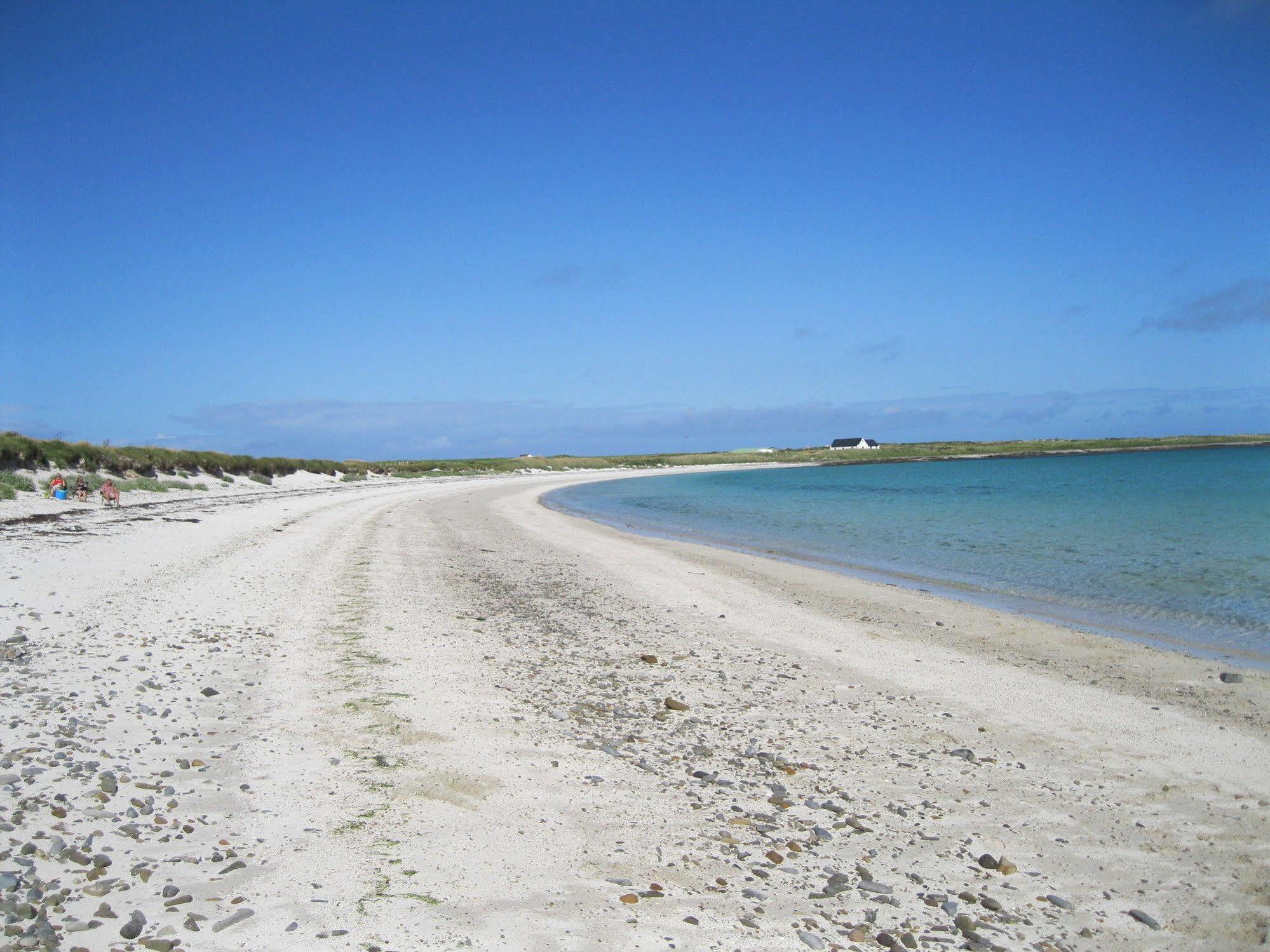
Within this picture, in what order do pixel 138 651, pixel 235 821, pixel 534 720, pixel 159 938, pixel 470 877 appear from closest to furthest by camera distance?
pixel 159 938 < pixel 470 877 < pixel 235 821 < pixel 534 720 < pixel 138 651

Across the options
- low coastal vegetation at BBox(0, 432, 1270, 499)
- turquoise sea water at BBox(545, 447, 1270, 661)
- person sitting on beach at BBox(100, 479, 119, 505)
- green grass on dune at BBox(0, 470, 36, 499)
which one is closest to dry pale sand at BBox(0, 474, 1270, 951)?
turquoise sea water at BBox(545, 447, 1270, 661)

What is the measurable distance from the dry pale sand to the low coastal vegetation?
19.9 metres

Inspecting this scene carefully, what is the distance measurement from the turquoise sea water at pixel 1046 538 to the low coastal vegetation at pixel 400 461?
656 inches

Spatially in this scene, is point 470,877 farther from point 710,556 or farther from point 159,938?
point 710,556

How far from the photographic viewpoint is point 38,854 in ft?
12.6

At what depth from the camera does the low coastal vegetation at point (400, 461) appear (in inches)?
1089

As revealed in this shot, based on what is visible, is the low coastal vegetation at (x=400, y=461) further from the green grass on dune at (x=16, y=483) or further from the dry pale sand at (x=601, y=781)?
the dry pale sand at (x=601, y=781)

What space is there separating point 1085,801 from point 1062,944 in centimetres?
171

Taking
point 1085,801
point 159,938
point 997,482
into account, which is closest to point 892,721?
point 1085,801

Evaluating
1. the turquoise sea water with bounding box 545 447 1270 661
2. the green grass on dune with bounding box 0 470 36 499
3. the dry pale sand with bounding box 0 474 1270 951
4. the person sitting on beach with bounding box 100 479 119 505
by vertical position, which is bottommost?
the turquoise sea water with bounding box 545 447 1270 661

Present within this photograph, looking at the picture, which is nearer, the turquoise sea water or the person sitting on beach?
the turquoise sea water

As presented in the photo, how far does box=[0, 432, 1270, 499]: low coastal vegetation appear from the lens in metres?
27.7

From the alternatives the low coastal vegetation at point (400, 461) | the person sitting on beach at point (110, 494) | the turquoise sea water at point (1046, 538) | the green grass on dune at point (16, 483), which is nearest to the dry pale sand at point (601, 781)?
the turquoise sea water at point (1046, 538)

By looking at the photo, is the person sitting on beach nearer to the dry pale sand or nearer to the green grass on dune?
the green grass on dune
